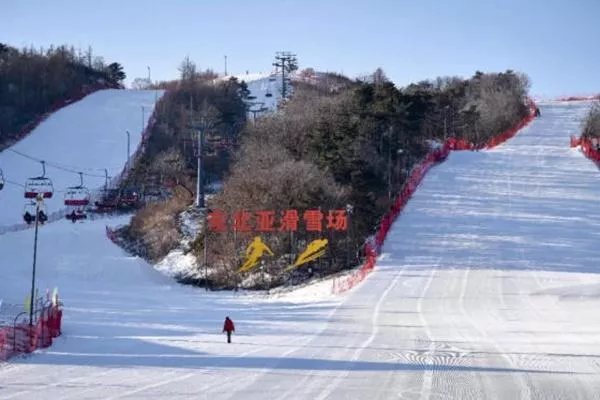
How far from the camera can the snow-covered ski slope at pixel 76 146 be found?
175ft

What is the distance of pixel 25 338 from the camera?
1667 cm

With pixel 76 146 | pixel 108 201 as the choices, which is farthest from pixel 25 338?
pixel 76 146

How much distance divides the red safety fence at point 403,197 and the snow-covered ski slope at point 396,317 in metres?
0.56

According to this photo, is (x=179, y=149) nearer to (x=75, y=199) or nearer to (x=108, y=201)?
(x=108, y=201)

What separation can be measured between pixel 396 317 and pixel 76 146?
46.4 meters

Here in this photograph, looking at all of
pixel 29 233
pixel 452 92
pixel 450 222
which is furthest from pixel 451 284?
pixel 452 92

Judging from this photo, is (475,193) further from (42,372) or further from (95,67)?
(95,67)

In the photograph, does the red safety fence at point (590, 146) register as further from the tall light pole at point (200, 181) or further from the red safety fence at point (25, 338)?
the red safety fence at point (25, 338)

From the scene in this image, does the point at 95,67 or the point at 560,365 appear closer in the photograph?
the point at 560,365

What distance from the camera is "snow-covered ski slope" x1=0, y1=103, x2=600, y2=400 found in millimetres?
12445

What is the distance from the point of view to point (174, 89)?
8400 cm

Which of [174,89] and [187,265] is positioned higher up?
[174,89]

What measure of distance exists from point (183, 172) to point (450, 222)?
23.4 metres

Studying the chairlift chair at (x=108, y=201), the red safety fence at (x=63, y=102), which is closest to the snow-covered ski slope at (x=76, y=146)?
the red safety fence at (x=63, y=102)
